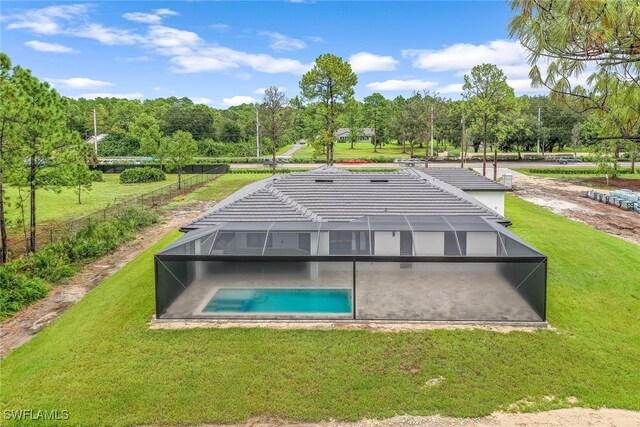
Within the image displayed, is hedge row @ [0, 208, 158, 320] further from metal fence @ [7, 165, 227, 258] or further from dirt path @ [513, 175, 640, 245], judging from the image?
dirt path @ [513, 175, 640, 245]

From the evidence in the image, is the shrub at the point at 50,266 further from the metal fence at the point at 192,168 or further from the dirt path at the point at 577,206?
the metal fence at the point at 192,168

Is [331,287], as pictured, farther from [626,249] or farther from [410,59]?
[410,59]

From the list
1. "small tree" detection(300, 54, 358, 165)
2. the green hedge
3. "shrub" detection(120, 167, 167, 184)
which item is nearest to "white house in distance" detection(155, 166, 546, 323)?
"small tree" detection(300, 54, 358, 165)

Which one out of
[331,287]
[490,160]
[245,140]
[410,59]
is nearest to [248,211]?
[331,287]

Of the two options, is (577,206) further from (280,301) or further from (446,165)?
(446,165)

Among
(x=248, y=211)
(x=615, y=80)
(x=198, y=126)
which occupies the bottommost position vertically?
(x=248, y=211)

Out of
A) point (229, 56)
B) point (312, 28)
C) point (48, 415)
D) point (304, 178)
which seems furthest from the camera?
point (229, 56)

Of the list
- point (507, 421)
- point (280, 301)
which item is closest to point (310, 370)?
point (280, 301)
